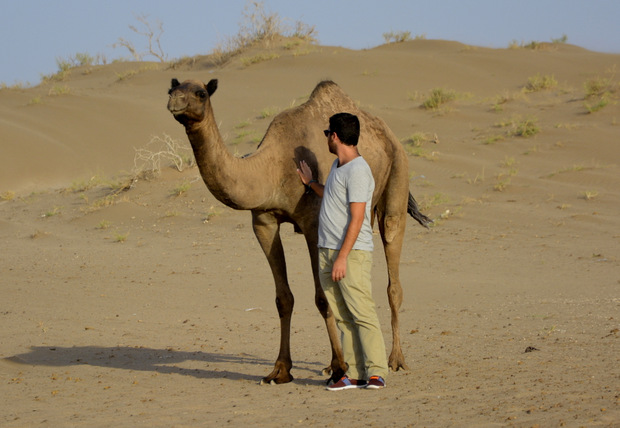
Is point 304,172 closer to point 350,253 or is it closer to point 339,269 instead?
point 350,253

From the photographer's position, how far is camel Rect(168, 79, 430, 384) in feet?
19.5

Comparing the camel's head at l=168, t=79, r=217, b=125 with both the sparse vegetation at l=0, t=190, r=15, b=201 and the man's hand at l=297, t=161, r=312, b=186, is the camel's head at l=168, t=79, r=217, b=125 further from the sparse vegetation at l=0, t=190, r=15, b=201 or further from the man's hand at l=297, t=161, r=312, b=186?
the sparse vegetation at l=0, t=190, r=15, b=201

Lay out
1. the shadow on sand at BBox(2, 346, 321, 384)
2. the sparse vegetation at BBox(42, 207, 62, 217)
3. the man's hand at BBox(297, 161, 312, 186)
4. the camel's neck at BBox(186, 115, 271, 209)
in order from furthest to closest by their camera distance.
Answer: the sparse vegetation at BBox(42, 207, 62, 217) < the shadow on sand at BBox(2, 346, 321, 384) < the man's hand at BBox(297, 161, 312, 186) < the camel's neck at BBox(186, 115, 271, 209)

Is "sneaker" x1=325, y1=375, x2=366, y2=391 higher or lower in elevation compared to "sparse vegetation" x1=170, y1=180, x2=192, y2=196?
higher

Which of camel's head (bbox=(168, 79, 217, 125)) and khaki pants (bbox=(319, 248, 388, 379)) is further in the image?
khaki pants (bbox=(319, 248, 388, 379))

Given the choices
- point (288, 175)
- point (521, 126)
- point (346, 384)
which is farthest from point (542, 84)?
point (346, 384)

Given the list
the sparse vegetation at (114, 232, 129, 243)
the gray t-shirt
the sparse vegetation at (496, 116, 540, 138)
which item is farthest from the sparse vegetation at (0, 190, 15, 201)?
the gray t-shirt

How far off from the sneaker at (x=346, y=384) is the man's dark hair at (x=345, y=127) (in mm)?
1881

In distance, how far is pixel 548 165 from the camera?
20172mm

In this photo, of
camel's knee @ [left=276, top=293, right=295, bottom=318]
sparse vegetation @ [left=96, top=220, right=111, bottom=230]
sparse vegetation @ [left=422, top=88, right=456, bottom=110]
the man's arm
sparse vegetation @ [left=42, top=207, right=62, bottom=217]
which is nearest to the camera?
the man's arm

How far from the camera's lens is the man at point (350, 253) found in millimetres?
5871

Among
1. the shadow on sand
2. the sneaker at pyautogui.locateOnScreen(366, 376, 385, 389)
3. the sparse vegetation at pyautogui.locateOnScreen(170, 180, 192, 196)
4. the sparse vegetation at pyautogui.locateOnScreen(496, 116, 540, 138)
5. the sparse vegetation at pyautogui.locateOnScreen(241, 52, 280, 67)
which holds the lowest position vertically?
the shadow on sand

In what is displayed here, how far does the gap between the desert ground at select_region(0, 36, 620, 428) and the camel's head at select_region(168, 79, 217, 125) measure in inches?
83.9

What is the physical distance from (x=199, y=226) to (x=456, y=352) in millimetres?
9388
